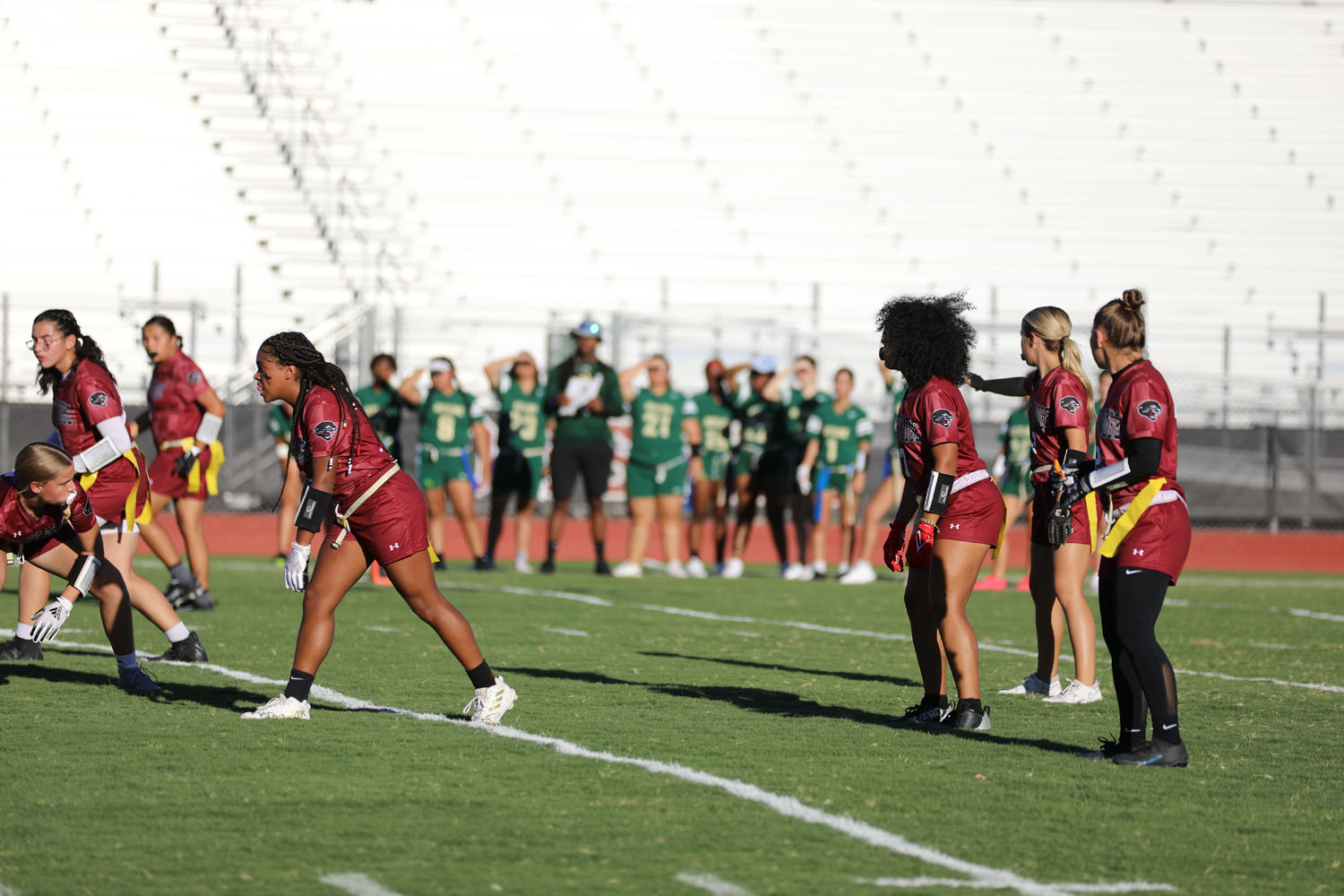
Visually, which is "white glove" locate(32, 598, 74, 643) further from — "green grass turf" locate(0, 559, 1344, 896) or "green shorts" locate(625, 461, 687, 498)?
"green shorts" locate(625, 461, 687, 498)

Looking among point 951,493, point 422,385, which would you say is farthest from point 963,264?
point 951,493

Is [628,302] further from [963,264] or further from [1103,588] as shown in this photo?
[1103,588]

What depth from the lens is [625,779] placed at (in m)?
5.87

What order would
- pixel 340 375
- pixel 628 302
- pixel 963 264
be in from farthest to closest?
pixel 963 264, pixel 628 302, pixel 340 375

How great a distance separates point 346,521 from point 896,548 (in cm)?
222

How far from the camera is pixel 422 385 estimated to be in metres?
23.4

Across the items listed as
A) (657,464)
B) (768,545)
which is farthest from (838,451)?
(768,545)

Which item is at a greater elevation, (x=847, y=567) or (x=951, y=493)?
(x=951, y=493)

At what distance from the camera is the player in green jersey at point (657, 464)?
1633cm

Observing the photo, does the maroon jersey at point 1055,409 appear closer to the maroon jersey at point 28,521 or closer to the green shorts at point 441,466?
the maroon jersey at point 28,521

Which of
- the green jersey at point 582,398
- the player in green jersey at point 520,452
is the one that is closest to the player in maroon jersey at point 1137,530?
the green jersey at point 582,398

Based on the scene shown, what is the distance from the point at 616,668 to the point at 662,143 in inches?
882

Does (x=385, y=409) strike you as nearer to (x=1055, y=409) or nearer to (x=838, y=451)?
(x=838, y=451)

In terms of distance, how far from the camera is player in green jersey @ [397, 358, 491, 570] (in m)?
15.7
